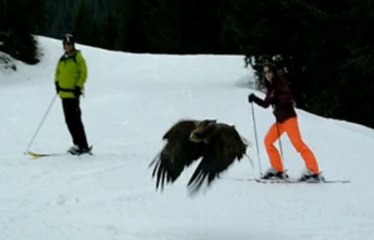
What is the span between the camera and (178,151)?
6820 mm

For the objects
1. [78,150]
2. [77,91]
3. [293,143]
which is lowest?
[293,143]

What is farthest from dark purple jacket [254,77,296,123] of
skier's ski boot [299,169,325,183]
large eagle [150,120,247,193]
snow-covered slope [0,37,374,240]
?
large eagle [150,120,247,193]

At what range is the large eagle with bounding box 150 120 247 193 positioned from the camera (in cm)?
649

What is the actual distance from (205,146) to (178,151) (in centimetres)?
37

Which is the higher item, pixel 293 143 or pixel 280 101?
pixel 280 101

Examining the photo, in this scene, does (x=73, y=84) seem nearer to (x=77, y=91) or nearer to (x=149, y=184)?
(x=77, y=91)

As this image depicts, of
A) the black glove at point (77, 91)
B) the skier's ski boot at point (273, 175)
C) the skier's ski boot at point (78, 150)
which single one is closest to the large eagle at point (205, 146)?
the skier's ski boot at point (273, 175)

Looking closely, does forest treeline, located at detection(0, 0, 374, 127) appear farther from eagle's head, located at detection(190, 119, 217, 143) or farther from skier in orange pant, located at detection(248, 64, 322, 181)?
eagle's head, located at detection(190, 119, 217, 143)

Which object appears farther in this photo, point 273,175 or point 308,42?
point 308,42

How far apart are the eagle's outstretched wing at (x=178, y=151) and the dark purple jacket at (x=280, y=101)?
347cm

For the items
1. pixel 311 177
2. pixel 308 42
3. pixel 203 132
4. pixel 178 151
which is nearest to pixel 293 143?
pixel 311 177

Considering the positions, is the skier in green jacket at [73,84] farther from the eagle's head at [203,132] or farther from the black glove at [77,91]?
the eagle's head at [203,132]

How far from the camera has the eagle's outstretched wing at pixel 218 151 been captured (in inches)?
255

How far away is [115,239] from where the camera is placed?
676 centimetres
